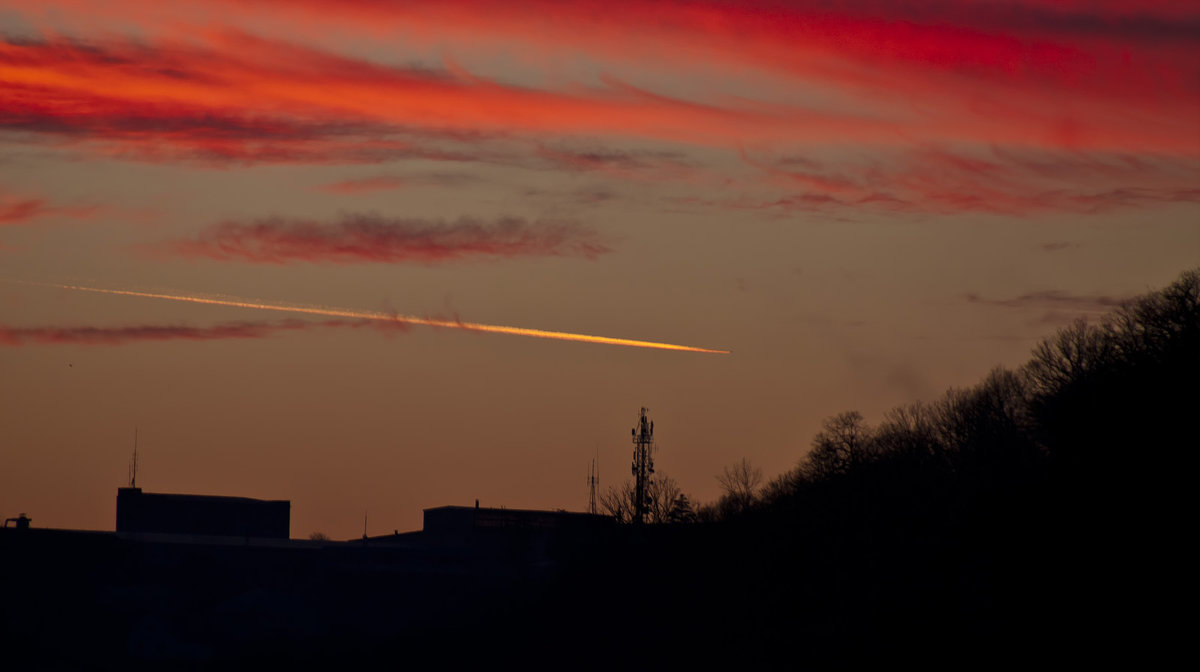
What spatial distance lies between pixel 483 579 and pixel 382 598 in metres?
14.1

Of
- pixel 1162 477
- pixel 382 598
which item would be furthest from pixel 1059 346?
pixel 382 598

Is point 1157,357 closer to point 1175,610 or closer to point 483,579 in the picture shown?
point 1175,610

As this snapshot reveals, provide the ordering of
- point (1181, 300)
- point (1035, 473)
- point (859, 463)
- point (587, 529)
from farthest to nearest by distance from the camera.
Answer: point (587, 529) → point (859, 463) → point (1181, 300) → point (1035, 473)

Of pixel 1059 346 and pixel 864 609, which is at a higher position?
pixel 1059 346

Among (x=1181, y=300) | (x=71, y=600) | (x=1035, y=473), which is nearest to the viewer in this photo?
(x=1035, y=473)

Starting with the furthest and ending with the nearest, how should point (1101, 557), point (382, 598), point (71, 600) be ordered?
point (382, 598) < point (71, 600) < point (1101, 557)

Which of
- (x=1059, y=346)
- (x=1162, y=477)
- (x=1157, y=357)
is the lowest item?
(x=1162, y=477)

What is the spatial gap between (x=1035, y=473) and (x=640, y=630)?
38.7m

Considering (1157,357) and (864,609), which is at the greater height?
(1157,357)

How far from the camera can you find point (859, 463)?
126 meters

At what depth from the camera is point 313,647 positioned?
144000 millimetres

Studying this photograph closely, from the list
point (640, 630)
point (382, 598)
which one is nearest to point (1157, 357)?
point (640, 630)

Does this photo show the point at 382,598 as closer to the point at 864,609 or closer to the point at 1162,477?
the point at 864,609

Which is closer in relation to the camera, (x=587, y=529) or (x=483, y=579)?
(x=587, y=529)
